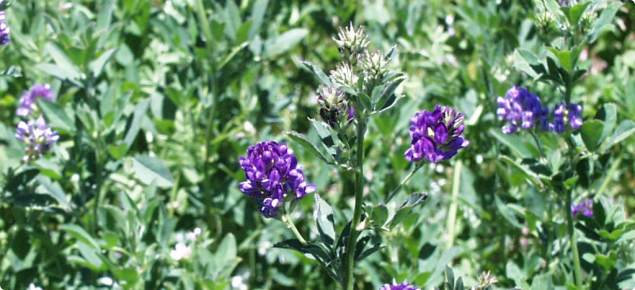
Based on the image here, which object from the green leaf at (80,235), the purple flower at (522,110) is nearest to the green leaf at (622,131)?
the purple flower at (522,110)

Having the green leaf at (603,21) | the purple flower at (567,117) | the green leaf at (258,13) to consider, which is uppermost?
the green leaf at (258,13)

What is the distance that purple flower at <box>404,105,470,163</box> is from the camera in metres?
1.42

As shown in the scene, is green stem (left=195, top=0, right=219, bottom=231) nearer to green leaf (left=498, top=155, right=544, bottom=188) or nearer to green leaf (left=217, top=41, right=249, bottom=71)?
green leaf (left=217, top=41, right=249, bottom=71)

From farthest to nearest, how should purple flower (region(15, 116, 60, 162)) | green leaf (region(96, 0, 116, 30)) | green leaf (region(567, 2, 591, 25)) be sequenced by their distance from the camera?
green leaf (region(96, 0, 116, 30)) → purple flower (region(15, 116, 60, 162)) → green leaf (region(567, 2, 591, 25))

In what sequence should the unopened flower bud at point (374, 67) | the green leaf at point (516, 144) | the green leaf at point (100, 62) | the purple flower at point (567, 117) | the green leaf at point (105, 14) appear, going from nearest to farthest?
the unopened flower bud at point (374, 67) → the purple flower at point (567, 117) → the green leaf at point (516, 144) → the green leaf at point (100, 62) → the green leaf at point (105, 14)

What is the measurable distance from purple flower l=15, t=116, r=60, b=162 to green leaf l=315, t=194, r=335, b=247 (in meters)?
0.94

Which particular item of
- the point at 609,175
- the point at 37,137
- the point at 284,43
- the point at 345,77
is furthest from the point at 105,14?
Answer: the point at 609,175

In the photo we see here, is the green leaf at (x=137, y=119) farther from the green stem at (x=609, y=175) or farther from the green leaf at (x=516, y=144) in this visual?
the green stem at (x=609, y=175)

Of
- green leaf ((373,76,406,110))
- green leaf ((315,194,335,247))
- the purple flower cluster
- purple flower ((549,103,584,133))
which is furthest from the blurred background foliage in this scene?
green leaf ((373,76,406,110))

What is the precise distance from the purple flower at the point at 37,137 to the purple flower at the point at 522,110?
126 centimetres

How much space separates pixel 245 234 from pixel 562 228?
114cm

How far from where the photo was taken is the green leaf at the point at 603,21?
173 cm

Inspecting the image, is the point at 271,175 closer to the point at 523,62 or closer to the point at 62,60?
the point at 523,62

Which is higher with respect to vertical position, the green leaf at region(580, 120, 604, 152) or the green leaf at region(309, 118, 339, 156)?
the green leaf at region(580, 120, 604, 152)
